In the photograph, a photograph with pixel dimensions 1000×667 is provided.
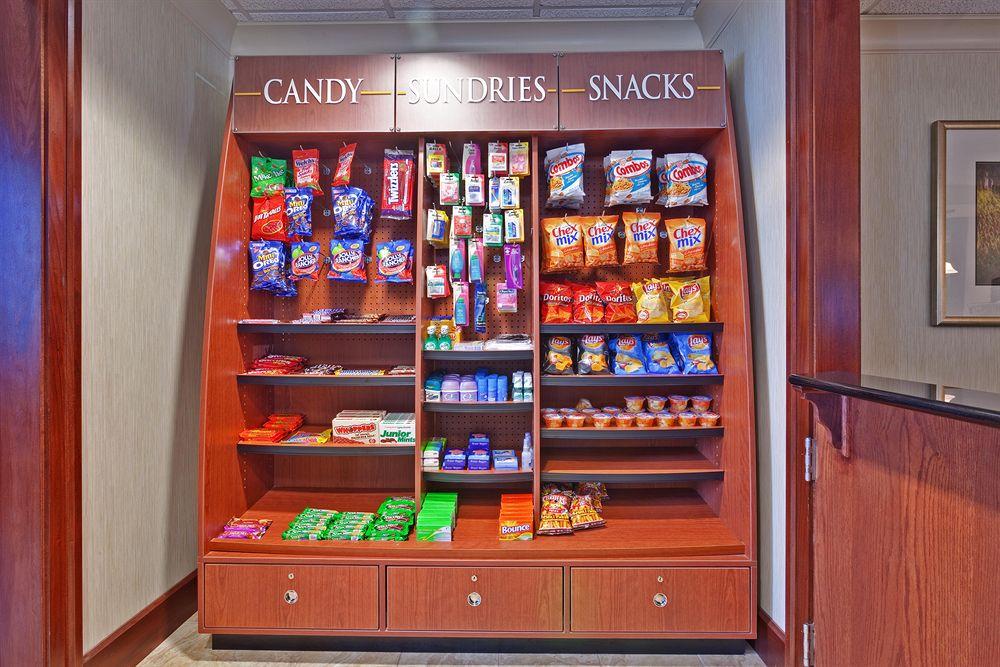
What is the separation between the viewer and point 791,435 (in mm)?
2168

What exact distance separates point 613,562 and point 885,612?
123 cm

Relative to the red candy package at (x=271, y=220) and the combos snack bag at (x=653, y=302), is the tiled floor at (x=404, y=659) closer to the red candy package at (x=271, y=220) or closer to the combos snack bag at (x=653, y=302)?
the combos snack bag at (x=653, y=302)

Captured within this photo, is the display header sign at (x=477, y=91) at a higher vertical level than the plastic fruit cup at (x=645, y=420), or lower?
higher

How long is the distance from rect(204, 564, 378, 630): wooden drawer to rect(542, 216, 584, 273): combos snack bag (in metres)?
1.75

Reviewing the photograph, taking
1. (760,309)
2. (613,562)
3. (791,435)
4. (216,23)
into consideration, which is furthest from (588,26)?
(613,562)

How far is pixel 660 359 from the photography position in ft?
8.86

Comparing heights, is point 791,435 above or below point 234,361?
below

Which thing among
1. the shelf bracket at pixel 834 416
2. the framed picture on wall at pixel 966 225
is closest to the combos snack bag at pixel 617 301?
the shelf bracket at pixel 834 416

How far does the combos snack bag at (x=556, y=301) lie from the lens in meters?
2.70

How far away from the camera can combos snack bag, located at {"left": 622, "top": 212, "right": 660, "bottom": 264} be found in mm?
2689

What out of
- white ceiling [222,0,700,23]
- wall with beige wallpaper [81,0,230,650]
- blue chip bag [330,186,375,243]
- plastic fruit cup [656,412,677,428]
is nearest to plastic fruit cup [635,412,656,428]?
plastic fruit cup [656,412,677,428]

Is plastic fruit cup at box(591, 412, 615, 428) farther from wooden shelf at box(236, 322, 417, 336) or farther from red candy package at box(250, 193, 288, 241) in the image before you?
red candy package at box(250, 193, 288, 241)

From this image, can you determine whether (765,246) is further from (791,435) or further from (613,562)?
(613,562)

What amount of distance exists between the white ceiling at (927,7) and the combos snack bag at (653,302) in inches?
64.0
